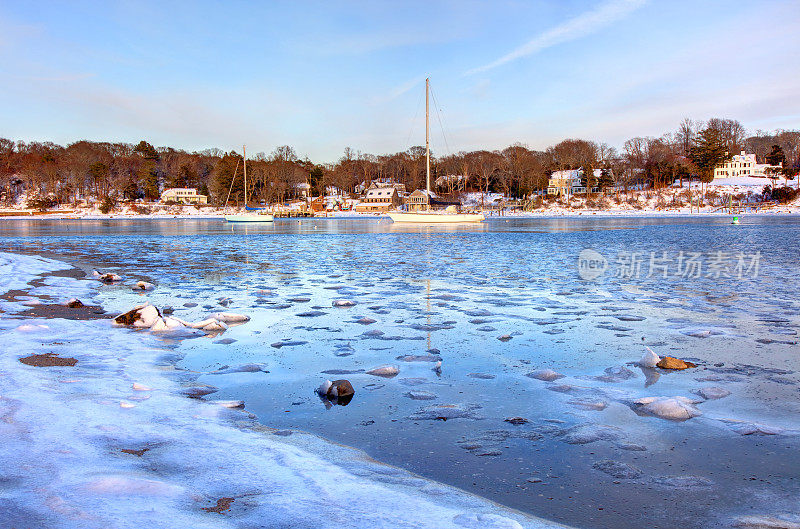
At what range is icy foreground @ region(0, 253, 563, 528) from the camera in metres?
2.54

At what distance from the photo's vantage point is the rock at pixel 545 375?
507cm

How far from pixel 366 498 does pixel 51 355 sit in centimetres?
443

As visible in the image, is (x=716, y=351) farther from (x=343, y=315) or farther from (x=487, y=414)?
(x=343, y=315)

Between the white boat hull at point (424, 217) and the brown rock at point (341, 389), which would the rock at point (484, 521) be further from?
the white boat hull at point (424, 217)

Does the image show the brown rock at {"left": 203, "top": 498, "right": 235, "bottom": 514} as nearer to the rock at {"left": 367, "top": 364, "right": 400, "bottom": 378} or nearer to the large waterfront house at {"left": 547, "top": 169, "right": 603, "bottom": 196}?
the rock at {"left": 367, "top": 364, "right": 400, "bottom": 378}

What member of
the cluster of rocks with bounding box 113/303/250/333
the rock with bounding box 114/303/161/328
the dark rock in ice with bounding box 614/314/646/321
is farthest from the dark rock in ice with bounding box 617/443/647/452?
the rock with bounding box 114/303/161/328

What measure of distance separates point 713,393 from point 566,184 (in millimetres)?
122863

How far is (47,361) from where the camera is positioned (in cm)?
528

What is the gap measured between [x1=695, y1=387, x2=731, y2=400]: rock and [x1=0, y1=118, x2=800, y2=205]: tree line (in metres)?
105

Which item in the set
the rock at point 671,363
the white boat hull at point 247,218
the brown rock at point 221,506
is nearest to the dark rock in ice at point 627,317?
the rock at point 671,363

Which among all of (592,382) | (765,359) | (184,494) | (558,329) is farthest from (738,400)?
(184,494)

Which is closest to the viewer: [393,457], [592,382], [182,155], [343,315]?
[393,457]

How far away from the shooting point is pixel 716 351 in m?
5.94

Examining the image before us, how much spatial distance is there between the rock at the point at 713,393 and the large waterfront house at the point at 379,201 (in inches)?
4351
